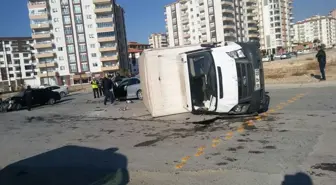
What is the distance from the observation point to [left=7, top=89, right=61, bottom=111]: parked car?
2020 centimetres

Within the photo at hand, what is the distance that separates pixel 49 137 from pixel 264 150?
21.8 feet

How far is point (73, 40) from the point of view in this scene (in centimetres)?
7900

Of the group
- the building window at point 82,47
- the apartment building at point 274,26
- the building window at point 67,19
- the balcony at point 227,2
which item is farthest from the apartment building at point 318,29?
the building window at point 67,19

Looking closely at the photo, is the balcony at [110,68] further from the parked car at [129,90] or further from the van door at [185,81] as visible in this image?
the van door at [185,81]

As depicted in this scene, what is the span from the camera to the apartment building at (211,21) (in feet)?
308

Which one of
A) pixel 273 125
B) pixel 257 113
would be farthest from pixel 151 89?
pixel 273 125

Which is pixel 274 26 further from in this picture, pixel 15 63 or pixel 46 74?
pixel 15 63

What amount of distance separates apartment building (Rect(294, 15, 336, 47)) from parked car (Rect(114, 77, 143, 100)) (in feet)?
513

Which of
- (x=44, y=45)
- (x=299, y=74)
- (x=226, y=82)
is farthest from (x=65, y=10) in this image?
(x=226, y=82)

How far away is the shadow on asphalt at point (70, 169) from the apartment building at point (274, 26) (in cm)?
11320

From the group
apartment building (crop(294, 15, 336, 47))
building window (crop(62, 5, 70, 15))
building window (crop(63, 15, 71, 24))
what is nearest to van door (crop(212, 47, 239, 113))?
building window (crop(63, 15, 71, 24))

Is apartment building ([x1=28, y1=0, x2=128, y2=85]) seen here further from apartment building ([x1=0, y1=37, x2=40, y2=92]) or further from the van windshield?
the van windshield

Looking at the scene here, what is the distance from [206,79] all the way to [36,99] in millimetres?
16340

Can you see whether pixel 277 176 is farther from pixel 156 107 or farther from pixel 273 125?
pixel 156 107
